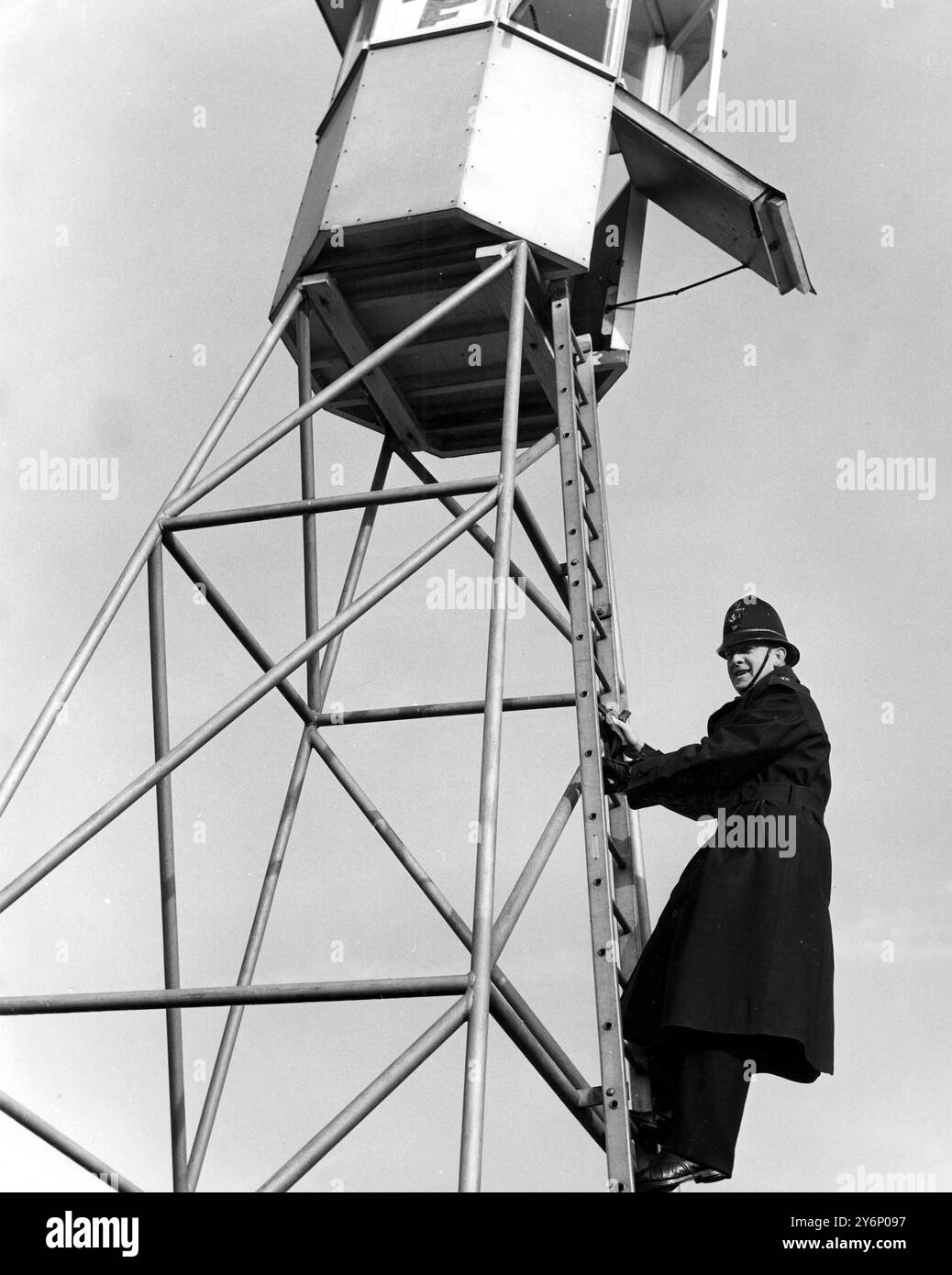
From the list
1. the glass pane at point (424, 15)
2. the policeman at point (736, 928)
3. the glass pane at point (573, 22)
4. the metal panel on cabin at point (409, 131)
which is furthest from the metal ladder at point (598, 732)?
the glass pane at point (573, 22)

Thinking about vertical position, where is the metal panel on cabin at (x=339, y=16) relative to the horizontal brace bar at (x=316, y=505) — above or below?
above

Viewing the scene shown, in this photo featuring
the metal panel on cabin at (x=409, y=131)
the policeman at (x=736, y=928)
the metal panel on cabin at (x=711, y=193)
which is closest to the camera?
the policeman at (x=736, y=928)

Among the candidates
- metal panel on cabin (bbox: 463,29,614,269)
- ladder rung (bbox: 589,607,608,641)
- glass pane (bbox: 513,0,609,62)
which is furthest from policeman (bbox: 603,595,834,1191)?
glass pane (bbox: 513,0,609,62)

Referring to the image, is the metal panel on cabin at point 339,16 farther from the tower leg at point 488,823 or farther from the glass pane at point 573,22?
the tower leg at point 488,823

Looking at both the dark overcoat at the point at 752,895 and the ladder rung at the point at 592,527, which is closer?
the dark overcoat at the point at 752,895

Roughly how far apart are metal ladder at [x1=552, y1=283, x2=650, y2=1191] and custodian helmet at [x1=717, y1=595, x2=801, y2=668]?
2.41 feet

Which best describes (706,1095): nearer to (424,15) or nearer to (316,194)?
(316,194)

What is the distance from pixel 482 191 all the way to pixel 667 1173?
535 centimetres

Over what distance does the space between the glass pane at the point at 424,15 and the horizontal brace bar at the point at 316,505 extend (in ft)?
10.4

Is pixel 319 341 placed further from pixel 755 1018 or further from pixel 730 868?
pixel 755 1018

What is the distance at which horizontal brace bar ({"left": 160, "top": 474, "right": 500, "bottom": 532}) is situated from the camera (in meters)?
8.73

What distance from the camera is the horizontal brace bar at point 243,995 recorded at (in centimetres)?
715

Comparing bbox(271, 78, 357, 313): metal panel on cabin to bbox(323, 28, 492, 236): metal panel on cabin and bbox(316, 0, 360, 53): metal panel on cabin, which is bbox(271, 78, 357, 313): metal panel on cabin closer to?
bbox(323, 28, 492, 236): metal panel on cabin
